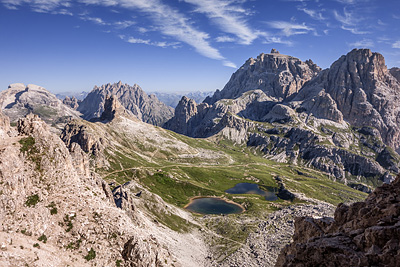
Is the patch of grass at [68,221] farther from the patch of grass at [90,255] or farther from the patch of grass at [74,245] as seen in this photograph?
the patch of grass at [90,255]

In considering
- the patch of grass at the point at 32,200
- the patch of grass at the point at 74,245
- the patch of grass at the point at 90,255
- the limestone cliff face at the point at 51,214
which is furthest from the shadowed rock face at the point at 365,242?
the patch of grass at the point at 32,200

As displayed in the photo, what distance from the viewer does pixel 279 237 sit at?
140m

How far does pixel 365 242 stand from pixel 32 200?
58.5 metres

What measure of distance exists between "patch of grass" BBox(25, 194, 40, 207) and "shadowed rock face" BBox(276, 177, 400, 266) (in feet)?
160

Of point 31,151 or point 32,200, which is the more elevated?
point 31,151

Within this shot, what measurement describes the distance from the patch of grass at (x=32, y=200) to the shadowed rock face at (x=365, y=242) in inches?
1923

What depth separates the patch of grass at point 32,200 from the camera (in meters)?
→ 46.2

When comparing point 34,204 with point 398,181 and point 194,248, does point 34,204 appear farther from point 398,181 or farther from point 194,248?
point 194,248

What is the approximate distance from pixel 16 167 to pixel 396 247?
64.7 metres

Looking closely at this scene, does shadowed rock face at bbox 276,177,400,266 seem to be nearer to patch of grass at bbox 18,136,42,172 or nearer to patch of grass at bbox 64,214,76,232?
patch of grass at bbox 64,214,76,232

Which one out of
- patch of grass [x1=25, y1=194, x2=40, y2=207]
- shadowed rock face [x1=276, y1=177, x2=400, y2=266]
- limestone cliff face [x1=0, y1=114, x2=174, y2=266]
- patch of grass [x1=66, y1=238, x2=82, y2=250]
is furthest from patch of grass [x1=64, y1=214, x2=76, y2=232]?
shadowed rock face [x1=276, y1=177, x2=400, y2=266]

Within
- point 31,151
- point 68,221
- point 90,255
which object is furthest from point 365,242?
point 31,151

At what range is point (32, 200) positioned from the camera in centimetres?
4706

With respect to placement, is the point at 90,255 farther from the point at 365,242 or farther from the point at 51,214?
the point at 365,242
